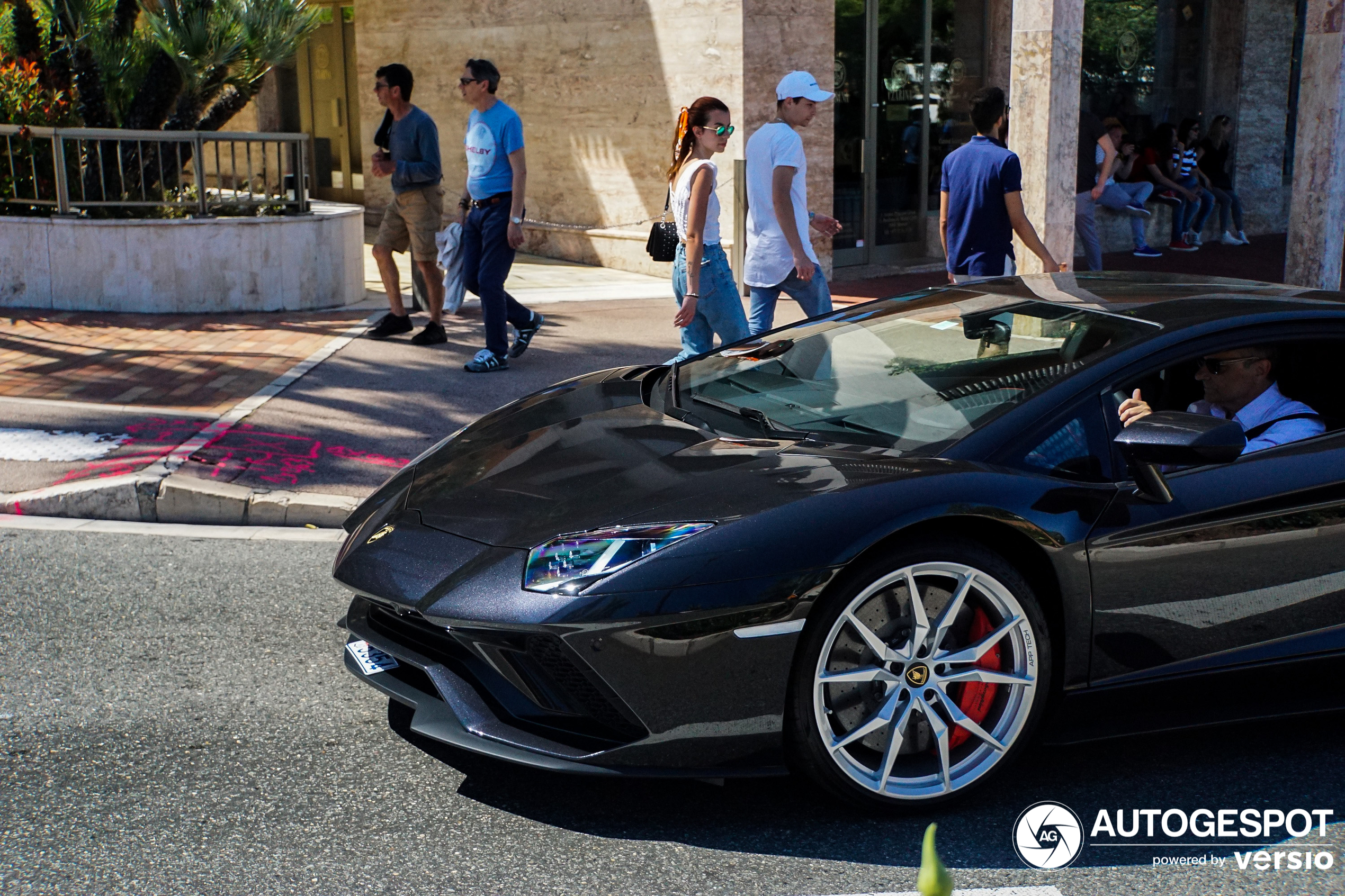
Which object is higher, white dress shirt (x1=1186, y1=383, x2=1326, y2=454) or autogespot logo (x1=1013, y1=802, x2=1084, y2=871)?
white dress shirt (x1=1186, y1=383, x2=1326, y2=454)

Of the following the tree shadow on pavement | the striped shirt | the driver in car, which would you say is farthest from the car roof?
the striped shirt

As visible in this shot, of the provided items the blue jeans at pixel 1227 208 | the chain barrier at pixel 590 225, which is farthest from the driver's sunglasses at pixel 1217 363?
the blue jeans at pixel 1227 208

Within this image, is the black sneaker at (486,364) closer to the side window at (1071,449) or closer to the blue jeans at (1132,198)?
the side window at (1071,449)

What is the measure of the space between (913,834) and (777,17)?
1019cm

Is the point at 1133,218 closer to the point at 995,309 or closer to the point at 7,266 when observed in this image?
the point at 7,266

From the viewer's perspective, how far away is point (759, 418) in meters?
3.94

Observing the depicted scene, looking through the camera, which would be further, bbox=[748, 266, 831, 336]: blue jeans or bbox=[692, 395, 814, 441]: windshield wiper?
bbox=[748, 266, 831, 336]: blue jeans

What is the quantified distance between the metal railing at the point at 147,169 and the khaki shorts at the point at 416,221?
69.3 inches

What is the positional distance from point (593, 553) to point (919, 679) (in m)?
0.83

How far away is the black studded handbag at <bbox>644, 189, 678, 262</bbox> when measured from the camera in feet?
22.2

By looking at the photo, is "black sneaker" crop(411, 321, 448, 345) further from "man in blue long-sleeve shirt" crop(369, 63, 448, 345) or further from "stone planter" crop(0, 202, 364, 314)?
"stone planter" crop(0, 202, 364, 314)

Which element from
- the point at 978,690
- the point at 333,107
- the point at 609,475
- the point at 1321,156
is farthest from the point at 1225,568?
the point at 333,107

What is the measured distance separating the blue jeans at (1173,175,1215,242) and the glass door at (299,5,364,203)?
10.1m

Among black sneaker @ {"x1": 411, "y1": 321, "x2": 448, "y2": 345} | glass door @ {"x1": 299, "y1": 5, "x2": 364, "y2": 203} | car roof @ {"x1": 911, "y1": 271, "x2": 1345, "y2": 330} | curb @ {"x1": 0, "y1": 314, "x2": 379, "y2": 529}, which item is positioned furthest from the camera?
glass door @ {"x1": 299, "y1": 5, "x2": 364, "y2": 203}
